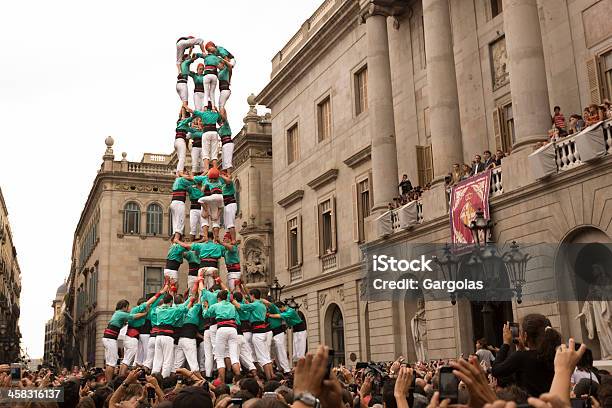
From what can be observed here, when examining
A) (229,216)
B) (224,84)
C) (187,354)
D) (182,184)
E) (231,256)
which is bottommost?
(187,354)

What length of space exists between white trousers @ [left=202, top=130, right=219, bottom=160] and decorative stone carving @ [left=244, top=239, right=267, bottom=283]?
60.0 feet

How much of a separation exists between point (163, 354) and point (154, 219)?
1489 inches

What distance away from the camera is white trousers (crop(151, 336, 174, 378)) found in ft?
56.6

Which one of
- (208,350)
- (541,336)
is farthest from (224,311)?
(541,336)

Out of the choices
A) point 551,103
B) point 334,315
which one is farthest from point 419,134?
point 334,315

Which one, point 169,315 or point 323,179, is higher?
point 323,179

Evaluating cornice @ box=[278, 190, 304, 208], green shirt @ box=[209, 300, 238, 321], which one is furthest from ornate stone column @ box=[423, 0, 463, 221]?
cornice @ box=[278, 190, 304, 208]

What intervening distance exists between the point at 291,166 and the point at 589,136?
72.6 feet

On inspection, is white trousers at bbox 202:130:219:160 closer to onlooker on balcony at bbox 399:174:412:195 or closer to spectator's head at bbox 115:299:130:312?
spectator's head at bbox 115:299:130:312

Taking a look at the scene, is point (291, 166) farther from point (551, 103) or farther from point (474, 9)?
point (551, 103)

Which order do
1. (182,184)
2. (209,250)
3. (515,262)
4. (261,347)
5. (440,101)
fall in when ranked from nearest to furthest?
(515,262) < (261,347) < (209,250) < (182,184) < (440,101)

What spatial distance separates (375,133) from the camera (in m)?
26.8

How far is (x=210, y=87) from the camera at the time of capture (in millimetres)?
22172

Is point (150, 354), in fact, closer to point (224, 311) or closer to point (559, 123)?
point (224, 311)
